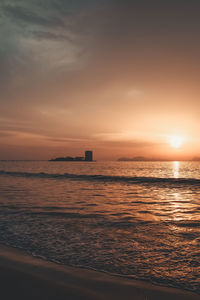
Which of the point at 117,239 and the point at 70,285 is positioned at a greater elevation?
the point at 70,285

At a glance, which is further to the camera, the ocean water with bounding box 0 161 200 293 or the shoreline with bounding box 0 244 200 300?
the ocean water with bounding box 0 161 200 293

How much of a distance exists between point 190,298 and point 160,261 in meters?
1.39

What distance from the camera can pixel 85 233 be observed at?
683 cm

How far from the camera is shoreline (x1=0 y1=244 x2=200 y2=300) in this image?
3307 mm

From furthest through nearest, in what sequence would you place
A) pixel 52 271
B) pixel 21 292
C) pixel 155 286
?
pixel 52 271
pixel 155 286
pixel 21 292

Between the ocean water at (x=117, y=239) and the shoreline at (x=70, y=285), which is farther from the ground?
the shoreline at (x=70, y=285)

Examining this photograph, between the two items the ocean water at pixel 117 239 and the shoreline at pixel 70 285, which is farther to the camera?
the ocean water at pixel 117 239

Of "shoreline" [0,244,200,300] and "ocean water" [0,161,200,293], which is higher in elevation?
"shoreline" [0,244,200,300]

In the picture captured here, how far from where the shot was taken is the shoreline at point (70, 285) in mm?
3307

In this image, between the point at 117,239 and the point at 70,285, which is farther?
the point at 117,239

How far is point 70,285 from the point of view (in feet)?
11.9

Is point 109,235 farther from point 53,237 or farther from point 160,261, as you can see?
point 160,261

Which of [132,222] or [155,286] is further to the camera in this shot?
[132,222]

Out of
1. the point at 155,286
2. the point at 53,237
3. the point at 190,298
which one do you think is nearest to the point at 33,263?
the point at 53,237
